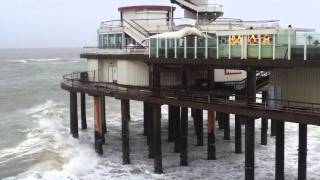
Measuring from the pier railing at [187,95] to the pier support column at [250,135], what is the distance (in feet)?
1.39

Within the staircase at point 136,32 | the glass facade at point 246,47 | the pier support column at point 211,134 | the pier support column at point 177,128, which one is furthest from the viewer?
the staircase at point 136,32

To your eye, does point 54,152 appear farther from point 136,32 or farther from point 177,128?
point 136,32

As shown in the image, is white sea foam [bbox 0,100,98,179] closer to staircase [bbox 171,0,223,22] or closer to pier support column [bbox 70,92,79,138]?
pier support column [bbox 70,92,79,138]

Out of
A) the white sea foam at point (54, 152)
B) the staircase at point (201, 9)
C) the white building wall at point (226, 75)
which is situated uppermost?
the staircase at point (201, 9)

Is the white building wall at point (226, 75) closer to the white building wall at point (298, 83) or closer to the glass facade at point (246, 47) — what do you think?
the glass facade at point (246, 47)

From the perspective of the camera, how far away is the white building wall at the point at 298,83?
24844mm

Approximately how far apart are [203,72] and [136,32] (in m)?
5.59

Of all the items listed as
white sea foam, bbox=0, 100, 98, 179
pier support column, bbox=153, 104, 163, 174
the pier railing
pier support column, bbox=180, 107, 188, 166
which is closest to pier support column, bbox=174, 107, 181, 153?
pier support column, bbox=180, 107, 188, 166

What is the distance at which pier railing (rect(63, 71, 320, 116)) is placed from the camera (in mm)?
24747

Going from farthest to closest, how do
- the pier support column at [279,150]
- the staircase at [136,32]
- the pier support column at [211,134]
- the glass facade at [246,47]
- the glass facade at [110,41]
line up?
1. the glass facade at [110,41]
2. the staircase at [136,32]
3. the pier support column at [211,134]
4. the pier support column at [279,150]
5. the glass facade at [246,47]

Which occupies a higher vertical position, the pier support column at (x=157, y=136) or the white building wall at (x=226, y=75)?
the white building wall at (x=226, y=75)

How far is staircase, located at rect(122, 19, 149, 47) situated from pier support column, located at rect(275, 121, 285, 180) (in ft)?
40.2

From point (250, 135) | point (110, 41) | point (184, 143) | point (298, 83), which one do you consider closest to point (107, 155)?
point (184, 143)

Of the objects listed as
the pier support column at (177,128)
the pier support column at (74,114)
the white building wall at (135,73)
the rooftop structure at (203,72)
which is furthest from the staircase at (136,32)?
the pier support column at (74,114)
